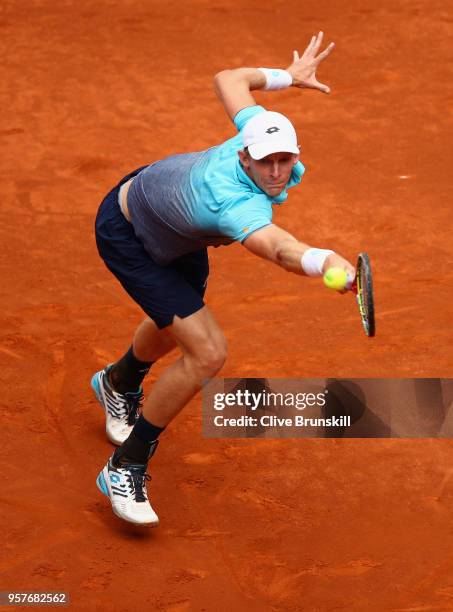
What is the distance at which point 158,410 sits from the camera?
5.88 metres

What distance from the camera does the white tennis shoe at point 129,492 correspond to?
19.4 feet

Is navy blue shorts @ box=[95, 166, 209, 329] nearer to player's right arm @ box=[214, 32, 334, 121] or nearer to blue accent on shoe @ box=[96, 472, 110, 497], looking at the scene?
player's right arm @ box=[214, 32, 334, 121]

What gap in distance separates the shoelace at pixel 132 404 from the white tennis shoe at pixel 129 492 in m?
0.65

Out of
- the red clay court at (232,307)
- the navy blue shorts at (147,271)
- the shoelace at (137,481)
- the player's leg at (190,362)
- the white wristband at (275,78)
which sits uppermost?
the white wristband at (275,78)

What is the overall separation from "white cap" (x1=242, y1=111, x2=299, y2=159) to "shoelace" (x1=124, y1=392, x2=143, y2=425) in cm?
185

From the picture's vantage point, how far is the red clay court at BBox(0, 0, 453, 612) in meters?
5.72

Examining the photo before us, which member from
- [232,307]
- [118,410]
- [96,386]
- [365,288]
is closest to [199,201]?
[365,288]

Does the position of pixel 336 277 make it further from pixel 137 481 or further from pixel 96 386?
pixel 96 386

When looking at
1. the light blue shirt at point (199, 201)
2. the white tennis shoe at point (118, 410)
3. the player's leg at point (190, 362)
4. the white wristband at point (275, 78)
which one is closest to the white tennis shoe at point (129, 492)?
the player's leg at point (190, 362)

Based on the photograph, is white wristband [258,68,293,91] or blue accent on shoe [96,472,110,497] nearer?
blue accent on shoe [96,472,110,497]

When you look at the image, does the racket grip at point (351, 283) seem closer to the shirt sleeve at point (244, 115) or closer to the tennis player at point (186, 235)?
the tennis player at point (186, 235)

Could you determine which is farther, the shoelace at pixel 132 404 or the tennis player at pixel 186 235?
the shoelace at pixel 132 404

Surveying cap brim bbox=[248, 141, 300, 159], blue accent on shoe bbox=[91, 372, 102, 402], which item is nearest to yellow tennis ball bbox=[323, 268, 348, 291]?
cap brim bbox=[248, 141, 300, 159]

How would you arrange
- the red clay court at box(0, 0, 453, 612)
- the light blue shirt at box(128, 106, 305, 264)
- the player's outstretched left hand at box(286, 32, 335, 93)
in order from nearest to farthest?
the light blue shirt at box(128, 106, 305, 264) < the red clay court at box(0, 0, 453, 612) < the player's outstretched left hand at box(286, 32, 335, 93)
